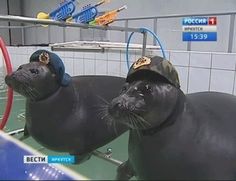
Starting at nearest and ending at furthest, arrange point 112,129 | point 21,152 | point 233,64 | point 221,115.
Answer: point 21,152 < point 221,115 < point 112,129 < point 233,64

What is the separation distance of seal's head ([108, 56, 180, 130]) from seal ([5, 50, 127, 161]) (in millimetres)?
370

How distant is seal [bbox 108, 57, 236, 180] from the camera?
73 centimetres

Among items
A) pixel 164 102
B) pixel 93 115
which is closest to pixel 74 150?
pixel 93 115

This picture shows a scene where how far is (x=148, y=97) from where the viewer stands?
2.40ft

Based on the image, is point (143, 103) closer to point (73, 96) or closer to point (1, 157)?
point (1, 157)

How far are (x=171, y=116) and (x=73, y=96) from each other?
579 millimetres

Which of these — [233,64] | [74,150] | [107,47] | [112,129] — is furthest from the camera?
[107,47]

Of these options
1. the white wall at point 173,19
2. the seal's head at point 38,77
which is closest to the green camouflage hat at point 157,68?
the seal's head at point 38,77

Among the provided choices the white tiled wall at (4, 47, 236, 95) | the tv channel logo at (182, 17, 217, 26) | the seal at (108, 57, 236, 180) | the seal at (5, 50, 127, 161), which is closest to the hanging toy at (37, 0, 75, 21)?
the seal at (5, 50, 127, 161)

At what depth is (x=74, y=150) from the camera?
3.87ft

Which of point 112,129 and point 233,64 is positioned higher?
point 233,64

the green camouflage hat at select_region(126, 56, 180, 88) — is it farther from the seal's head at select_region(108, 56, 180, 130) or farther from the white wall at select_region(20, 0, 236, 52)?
the white wall at select_region(20, 0, 236, 52)

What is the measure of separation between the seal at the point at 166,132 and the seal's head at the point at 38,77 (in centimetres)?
46

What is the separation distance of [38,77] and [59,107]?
0.52 ft
